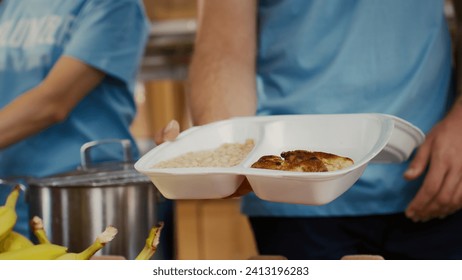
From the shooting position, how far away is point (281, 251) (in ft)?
3.11

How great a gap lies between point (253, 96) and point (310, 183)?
1.23ft

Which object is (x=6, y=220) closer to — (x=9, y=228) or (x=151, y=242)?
(x=9, y=228)

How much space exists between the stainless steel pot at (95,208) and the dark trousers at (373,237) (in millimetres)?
199

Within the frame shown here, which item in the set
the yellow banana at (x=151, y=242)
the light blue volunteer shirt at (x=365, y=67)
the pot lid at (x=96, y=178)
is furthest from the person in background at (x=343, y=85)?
the yellow banana at (x=151, y=242)

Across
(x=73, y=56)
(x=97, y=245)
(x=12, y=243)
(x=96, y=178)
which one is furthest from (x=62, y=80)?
(x=97, y=245)

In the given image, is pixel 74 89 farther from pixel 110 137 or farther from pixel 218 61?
pixel 218 61

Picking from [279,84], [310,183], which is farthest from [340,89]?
[310,183]

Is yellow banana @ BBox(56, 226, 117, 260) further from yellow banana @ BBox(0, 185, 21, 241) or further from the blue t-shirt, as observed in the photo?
the blue t-shirt

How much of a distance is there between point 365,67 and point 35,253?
47 centimetres

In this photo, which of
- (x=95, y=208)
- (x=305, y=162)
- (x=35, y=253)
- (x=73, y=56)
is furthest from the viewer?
(x=73, y=56)

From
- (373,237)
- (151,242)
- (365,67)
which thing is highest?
(365,67)

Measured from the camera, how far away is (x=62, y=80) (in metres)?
1.12

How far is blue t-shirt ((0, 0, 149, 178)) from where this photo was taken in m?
1.15

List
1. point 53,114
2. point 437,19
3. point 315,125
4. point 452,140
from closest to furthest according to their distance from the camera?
1. point 315,125
2. point 452,140
3. point 437,19
4. point 53,114
